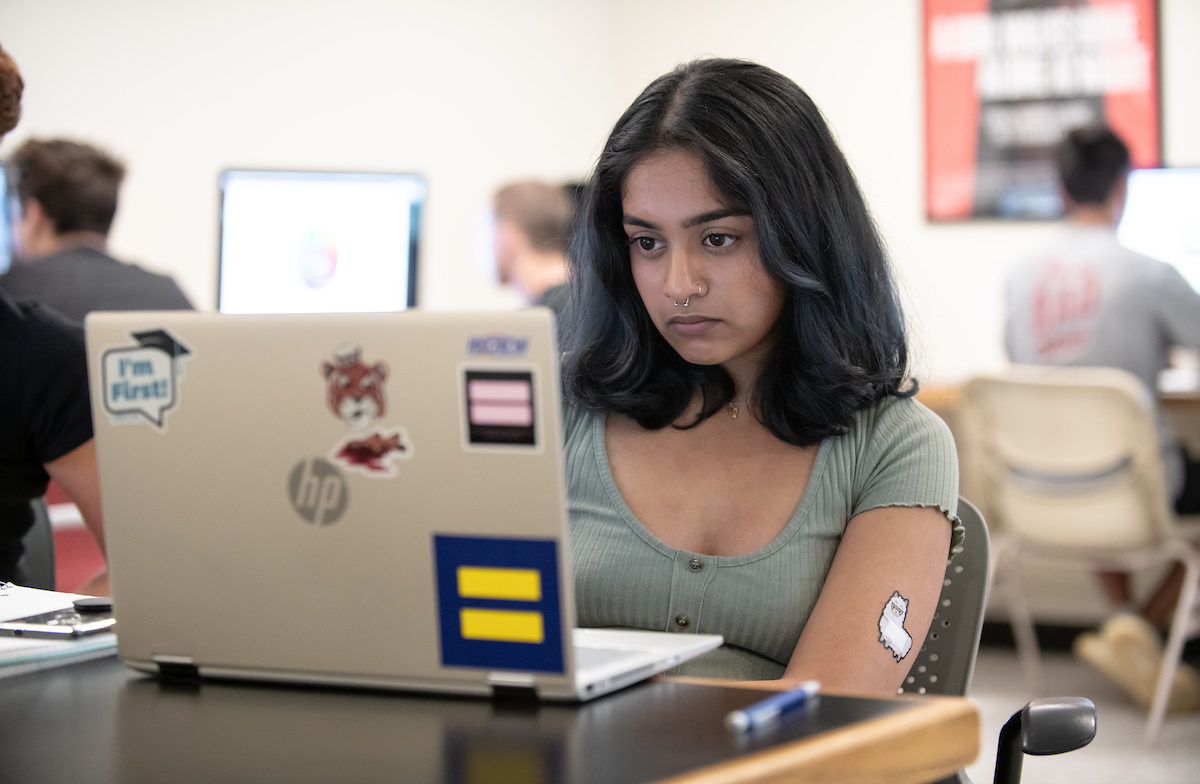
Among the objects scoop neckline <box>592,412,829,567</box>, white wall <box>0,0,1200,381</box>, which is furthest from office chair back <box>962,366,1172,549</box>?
scoop neckline <box>592,412,829,567</box>

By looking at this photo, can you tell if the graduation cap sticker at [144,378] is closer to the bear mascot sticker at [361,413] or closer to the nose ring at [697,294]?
the bear mascot sticker at [361,413]

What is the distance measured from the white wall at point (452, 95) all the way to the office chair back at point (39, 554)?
6.36 ft

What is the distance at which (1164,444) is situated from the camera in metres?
2.83

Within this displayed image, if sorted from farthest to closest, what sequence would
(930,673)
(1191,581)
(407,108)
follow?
(407,108) → (1191,581) → (930,673)

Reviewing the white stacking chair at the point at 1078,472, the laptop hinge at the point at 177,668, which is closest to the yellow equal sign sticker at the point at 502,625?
the laptop hinge at the point at 177,668

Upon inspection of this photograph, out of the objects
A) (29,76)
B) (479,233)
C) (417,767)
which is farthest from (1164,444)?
(29,76)

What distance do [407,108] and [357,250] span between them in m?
1.81

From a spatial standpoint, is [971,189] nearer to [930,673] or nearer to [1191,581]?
[1191,581]

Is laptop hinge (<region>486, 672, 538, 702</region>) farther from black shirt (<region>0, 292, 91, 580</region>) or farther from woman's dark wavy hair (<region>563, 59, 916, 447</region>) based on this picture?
black shirt (<region>0, 292, 91, 580</region>)

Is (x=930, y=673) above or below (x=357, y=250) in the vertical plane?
below

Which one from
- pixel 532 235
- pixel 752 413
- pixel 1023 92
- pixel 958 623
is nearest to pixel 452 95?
pixel 532 235

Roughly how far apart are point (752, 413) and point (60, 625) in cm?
68

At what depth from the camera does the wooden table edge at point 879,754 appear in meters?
0.59

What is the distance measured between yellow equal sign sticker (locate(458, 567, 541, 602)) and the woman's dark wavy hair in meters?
0.55
